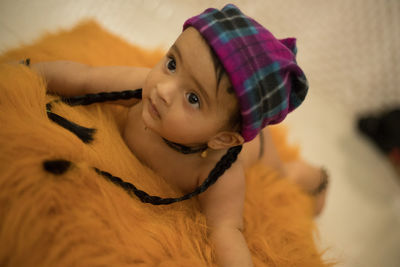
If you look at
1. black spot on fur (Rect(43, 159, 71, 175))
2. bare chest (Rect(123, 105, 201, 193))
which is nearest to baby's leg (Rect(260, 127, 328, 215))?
bare chest (Rect(123, 105, 201, 193))

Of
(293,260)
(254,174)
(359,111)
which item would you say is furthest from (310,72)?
(293,260)

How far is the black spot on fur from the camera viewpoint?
465mm

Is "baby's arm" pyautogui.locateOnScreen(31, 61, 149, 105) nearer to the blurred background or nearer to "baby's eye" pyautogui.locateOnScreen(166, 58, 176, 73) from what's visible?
"baby's eye" pyautogui.locateOnScreen(166, 58, 176, 73)

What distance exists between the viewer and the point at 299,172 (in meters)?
0.96

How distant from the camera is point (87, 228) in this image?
1.52 feet

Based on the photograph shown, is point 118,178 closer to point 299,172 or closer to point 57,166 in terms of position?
point 57,166

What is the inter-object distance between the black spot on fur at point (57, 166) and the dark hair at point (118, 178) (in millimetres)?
58

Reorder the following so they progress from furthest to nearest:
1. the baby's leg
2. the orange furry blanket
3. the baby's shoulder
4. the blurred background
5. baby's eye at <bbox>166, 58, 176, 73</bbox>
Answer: the blurred background
the baby's leg
the baby's shoulder
baby's eye at <bbox>166, 58, 176, 73</bbox>
the orange furry blanket

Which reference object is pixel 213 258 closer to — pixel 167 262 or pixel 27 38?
pixel 167 262

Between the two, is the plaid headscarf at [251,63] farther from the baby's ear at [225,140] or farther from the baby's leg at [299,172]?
the baby's leg at [299,172]

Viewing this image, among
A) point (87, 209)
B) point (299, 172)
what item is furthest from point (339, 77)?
point (87, 209)

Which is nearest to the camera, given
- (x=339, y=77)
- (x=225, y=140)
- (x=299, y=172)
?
(x=225, y=140)

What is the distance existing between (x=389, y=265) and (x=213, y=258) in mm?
885

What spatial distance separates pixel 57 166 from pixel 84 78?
0.27 m
